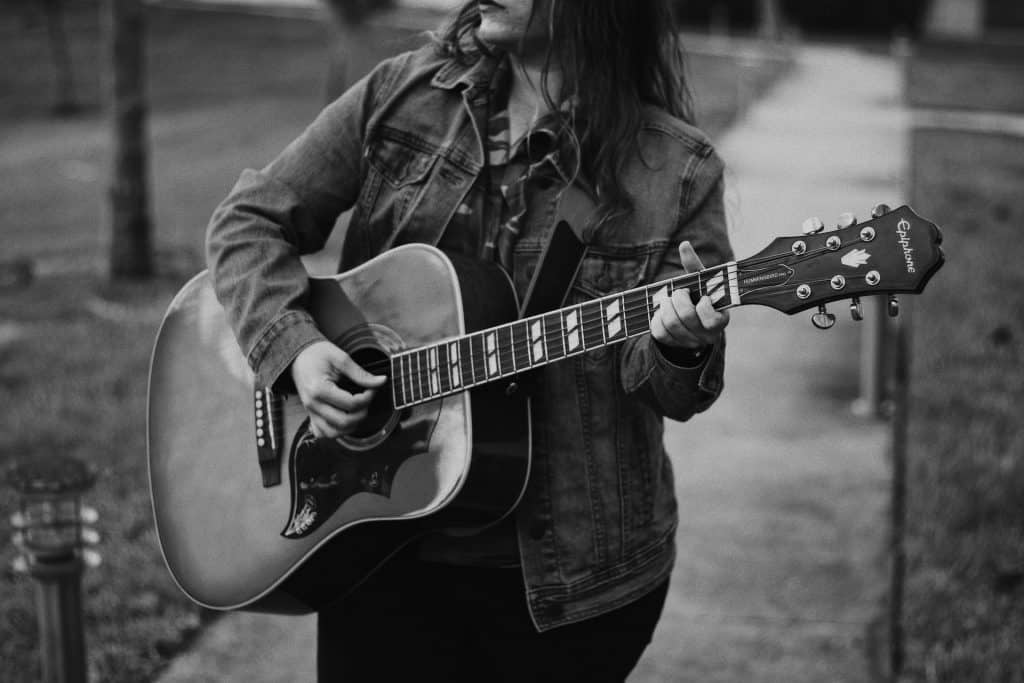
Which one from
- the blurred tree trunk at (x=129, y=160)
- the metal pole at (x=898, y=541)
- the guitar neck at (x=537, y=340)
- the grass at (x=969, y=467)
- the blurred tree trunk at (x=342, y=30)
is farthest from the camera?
the blurred tree trunk at (x=342, y=30)

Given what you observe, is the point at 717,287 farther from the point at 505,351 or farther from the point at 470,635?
the point at 470,635

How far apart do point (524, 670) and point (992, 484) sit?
2.81 metres

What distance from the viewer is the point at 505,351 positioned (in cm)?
213

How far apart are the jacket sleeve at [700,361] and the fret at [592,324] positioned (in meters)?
0.08

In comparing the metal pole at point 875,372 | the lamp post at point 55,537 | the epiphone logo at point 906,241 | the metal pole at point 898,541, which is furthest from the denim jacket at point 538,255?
the metal pole at point 875,372

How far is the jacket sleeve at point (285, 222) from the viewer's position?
2.37 m

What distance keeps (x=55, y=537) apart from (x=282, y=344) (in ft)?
2.81

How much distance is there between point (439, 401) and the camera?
2.24 meters

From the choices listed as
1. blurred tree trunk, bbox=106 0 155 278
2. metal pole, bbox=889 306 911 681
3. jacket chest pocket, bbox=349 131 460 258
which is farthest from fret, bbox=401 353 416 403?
blurred tree trunk, bbox=106 0 155 278

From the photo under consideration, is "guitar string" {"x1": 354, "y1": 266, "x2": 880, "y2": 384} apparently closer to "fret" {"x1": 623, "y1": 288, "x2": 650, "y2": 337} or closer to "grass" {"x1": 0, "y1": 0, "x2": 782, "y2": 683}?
"fret" {"x1": 623, "y1": 288, "x2": 650, "y2": 337}

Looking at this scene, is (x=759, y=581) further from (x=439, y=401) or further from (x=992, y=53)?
(x=992, y=53)

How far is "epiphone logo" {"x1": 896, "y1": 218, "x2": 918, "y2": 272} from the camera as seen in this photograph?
1788 mm

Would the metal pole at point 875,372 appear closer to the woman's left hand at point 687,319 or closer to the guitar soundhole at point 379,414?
the guitar soundhole at point 379,414

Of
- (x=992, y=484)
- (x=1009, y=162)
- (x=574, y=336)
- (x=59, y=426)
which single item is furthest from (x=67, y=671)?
(x=1009, y=162)
